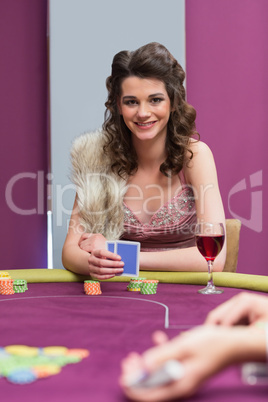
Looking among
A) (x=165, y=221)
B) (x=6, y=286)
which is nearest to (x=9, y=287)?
(x=6, y=286)

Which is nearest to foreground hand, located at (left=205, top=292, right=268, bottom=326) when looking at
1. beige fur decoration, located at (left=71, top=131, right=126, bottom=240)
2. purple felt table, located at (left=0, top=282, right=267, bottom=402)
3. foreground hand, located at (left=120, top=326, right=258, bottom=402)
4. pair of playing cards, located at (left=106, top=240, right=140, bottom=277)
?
purple felt table, located at (left=0, top=282, right=267, bottom=402)

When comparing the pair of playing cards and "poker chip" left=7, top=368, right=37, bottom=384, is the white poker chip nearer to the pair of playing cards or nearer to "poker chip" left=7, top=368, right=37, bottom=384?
"poker chip" left=7, top=368, right=37, bottom=384

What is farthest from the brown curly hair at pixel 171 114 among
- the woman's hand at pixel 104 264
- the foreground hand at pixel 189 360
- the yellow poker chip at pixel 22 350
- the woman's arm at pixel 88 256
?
the foreground hand at pixel 189 360

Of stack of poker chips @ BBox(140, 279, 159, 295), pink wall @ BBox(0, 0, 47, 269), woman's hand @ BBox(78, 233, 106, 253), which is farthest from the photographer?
pink wall @ BBox(0, 0, 47, 269)

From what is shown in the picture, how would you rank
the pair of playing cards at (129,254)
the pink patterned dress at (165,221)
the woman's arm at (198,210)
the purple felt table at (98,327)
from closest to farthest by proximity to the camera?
the purple felt table at (98,327) → the pair of playing cards at (129,254) → the woman's arm at (198,210) → the pink patterned dress at (165,221)

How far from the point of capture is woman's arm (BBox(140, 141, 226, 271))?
1.97 metres

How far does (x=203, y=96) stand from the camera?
11.6 feet

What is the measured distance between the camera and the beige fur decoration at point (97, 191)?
230 cm

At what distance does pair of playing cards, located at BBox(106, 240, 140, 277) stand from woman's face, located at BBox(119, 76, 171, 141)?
69cm

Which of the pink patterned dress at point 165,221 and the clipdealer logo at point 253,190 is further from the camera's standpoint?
the clipdealer logo at point 253,190

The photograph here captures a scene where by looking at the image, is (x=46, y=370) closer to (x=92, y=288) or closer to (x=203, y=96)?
(x=92, y=288)

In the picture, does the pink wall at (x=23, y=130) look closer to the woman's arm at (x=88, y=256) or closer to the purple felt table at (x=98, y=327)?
the woman's arm at (x=88, y=256)

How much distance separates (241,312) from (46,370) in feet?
1.07

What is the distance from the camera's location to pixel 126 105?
7.53 ft
